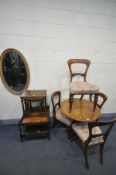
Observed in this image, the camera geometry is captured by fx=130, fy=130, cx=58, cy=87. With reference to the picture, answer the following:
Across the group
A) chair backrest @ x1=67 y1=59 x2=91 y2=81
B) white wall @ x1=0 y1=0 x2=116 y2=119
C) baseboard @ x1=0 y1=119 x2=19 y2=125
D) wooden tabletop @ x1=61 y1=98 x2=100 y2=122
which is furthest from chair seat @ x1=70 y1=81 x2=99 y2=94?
baseboard @ x1=0 y1=119 x2=19 y2=125

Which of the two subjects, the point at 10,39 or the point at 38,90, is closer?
the point at 10,39

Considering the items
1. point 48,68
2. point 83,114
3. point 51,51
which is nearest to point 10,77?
point 48,68

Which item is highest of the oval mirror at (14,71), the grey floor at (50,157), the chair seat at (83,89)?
the oval mirror at (14,71)

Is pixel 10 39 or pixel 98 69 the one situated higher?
pixel 10 39

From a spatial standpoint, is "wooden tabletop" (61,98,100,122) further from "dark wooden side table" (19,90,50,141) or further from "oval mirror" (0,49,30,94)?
"oval mirror" (0,49,30,94)

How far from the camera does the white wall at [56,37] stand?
2277 mm

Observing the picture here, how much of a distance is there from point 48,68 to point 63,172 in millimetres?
1755

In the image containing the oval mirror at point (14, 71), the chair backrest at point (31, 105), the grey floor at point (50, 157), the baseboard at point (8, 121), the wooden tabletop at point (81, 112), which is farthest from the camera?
the baseboard at point (8, 121)

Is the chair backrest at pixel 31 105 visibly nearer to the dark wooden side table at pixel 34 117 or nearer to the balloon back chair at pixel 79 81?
the dark wooden side table at pixel 34 117

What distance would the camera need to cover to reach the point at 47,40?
2.44 metres

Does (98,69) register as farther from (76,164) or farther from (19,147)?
(19,147)

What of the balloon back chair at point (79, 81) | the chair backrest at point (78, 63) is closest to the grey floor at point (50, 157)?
the balloon back chair at point (79, 81)

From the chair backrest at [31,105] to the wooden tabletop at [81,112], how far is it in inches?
15.5

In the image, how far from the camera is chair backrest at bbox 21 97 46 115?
Result: 7.23 feet
